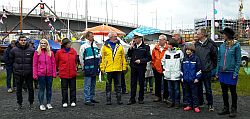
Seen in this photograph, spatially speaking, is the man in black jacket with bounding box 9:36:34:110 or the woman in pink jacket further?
the man in black jacket with bounding box 9:36:34:110

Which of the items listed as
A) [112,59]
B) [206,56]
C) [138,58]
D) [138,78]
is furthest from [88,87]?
[206,56]

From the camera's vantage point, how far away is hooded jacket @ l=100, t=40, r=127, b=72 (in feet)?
29.5

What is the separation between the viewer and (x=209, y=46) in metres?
8.13

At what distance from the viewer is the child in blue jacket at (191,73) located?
807cm

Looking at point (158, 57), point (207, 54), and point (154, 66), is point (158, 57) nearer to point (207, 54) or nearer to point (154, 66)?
point (154, 66)

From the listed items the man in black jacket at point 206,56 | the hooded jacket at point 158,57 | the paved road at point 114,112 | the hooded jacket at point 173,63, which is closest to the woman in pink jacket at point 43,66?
the paved road at point 114,112

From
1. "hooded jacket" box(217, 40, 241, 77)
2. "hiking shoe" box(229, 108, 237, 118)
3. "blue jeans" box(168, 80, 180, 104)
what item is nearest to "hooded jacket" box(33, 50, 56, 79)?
"blue jeans" box(168, 80, 180, 104)

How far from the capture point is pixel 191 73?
809 cm

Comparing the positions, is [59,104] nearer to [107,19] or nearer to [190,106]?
[190,106]

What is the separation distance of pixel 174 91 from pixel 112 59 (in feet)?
5.95

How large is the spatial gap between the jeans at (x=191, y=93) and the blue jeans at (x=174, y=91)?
22 centimetres

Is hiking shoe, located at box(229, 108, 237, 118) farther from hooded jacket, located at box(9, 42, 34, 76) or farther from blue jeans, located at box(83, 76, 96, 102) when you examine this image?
hooded jacket, located at box(9, 42, 34, 76)

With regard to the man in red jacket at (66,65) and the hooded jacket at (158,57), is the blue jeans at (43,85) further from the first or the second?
the hooded jacket at (158,57)

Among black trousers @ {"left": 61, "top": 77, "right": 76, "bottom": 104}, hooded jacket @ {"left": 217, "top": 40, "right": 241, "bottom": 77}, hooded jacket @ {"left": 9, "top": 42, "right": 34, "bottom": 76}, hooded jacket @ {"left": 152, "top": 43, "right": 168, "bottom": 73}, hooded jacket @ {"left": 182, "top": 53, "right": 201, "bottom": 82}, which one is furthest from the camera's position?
hooded jacket @ {"left": 152, "top": 43, "right": 168, "bottom": 73}
